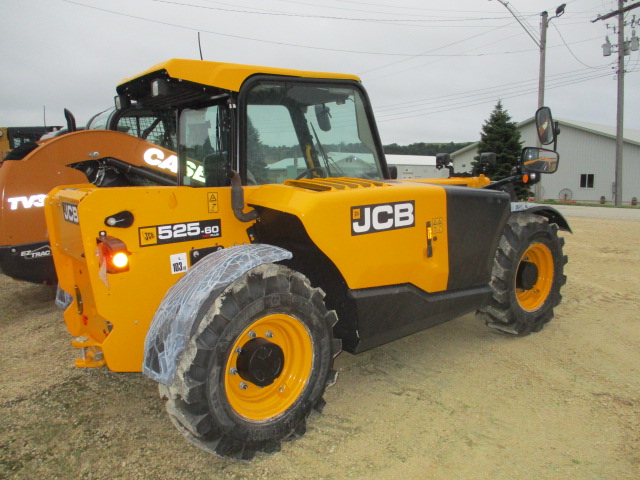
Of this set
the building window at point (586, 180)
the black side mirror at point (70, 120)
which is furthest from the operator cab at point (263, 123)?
the building window at point (586, 180)

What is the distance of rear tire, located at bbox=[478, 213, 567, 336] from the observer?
400 centimetres

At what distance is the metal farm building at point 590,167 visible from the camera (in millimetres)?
28969

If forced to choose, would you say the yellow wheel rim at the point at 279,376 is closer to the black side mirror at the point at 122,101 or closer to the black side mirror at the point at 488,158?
the black side mirror at the point at 122,101

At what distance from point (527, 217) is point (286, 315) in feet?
8.63

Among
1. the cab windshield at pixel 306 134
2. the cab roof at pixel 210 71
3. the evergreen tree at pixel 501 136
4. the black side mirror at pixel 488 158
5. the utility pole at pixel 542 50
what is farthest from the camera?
the evergreen tree at pixel 501 136

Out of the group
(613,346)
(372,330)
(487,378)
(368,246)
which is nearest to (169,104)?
(368,246)

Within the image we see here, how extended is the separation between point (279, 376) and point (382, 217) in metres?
1.13

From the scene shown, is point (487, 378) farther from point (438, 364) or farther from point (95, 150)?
point (95, 150)

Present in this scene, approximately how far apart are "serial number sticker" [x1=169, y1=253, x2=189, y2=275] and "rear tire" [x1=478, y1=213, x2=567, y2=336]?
2.46 meters

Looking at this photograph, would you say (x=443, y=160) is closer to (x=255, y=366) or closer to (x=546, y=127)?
(x=546, y=127)

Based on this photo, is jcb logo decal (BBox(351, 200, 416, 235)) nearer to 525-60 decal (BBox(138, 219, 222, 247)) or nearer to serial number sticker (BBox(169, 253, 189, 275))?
525-60 decal (BBox(138, 219, 222, 247))

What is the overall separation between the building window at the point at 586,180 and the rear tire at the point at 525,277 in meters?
30.2

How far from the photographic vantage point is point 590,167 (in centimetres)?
3042

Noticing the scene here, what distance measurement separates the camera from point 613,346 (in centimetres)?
399
